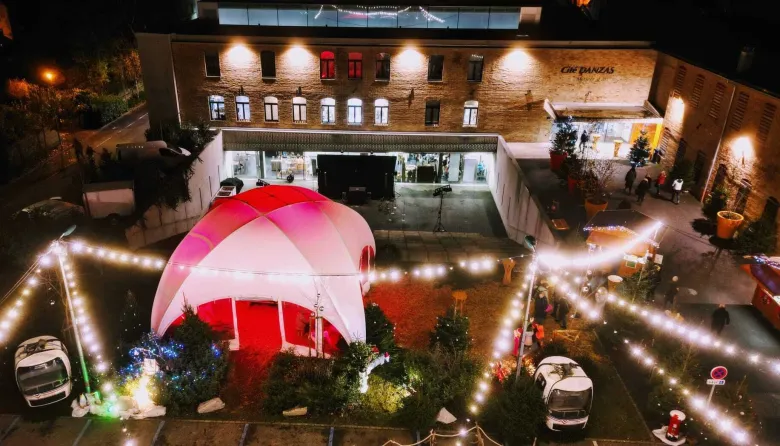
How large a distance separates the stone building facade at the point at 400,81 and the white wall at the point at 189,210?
8.90 feet

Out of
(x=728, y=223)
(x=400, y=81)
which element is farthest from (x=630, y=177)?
(x=400, y=81)

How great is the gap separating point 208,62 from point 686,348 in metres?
24.3

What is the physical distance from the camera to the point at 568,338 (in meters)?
16.1

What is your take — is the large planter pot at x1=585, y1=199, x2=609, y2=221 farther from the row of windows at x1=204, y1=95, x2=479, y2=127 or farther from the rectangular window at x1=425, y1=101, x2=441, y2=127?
the rectangular window at x1=425, y1=101, x2=441, y2=127

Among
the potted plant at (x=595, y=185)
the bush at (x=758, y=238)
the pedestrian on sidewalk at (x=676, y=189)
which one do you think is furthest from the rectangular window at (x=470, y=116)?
the bush at (x=758, y=238)

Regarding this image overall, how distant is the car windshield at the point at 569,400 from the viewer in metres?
12.6

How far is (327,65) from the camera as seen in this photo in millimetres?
28141

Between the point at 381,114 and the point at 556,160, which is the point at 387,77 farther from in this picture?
the point at 556,160

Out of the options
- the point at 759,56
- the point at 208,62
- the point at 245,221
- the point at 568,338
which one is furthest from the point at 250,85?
the point at 759,56

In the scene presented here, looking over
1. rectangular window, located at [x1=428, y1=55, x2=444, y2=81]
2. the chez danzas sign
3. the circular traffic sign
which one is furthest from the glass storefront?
the circular traffic sign

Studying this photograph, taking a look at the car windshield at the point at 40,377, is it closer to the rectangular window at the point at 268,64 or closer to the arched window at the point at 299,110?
the rectangular window at the point at 268,64

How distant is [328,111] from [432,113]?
217 inches

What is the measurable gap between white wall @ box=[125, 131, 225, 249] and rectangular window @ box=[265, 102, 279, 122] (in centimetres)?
261

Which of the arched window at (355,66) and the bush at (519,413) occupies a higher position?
the arched window at (355,66)
